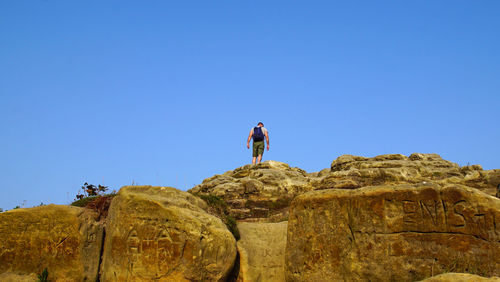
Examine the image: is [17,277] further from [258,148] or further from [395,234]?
[258,148]

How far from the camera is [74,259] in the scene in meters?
12.0

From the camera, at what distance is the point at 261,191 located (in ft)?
71.4

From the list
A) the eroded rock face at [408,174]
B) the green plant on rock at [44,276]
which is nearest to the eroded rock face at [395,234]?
the green plant on rock at [44,276]

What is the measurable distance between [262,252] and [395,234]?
13.1ft

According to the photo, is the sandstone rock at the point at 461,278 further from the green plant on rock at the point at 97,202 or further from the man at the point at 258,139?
→ the man at the point at 258,139

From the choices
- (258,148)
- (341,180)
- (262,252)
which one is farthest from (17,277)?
(258,148)

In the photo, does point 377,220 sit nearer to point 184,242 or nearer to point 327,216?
point 327,216

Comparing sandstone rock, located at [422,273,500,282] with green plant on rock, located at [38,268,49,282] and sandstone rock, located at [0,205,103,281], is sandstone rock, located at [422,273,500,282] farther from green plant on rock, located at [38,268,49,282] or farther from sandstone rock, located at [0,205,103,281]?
green plant on rock, located at [38,268,49,282]

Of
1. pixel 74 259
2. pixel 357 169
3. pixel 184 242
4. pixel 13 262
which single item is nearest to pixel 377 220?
pixel 184 242

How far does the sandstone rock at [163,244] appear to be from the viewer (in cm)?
1080

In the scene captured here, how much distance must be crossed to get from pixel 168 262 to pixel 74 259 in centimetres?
289

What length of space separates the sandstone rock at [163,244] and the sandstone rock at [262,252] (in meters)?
0.91

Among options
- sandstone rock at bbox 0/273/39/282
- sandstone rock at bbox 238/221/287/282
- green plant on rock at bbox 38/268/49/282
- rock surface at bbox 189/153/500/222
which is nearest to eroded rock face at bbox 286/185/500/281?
sandstone rock at bbox 238/221/287/282

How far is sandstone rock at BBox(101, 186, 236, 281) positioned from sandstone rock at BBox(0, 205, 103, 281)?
2.33 feet
